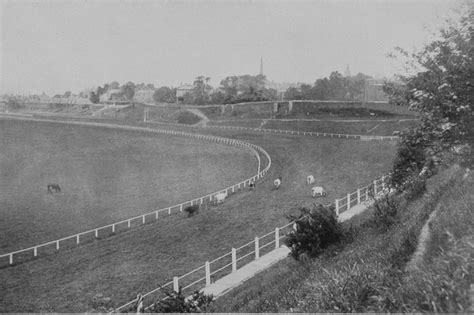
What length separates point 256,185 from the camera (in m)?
29.9

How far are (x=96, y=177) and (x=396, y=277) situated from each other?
3616 centimetres

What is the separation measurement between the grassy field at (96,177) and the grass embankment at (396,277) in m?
14.7

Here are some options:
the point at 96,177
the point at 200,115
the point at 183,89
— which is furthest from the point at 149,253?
the point at 183,89

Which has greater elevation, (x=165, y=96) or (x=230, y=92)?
(x=230, y=92)

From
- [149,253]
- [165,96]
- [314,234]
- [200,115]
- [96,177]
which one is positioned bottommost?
[96,177]

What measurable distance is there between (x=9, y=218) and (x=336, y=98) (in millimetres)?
86784

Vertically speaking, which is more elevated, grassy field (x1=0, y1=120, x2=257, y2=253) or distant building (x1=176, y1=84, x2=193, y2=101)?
distant building (x1=176, y1=84, x2=193, y2=101)

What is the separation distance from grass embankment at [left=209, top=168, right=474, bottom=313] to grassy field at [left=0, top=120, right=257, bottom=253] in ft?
48.3

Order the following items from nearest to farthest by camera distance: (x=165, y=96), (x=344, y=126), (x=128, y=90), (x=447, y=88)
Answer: (x=447, y=88) → (x=344, y=126) → (x=165, y=96) → (x=128, y=90)

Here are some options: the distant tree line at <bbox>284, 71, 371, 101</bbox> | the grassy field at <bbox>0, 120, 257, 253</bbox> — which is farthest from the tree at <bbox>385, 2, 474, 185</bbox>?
the distant tree line at <bbox>284, 71, 371, 101</bbox>

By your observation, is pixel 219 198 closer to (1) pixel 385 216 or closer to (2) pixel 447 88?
(1) pixel 385 216

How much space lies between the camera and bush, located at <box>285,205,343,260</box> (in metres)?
11.4

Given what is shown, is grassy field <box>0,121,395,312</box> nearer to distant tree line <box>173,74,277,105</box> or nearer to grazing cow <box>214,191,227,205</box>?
grazing cow <box>214,191,227,205</box>

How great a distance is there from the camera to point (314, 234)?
11352mm
